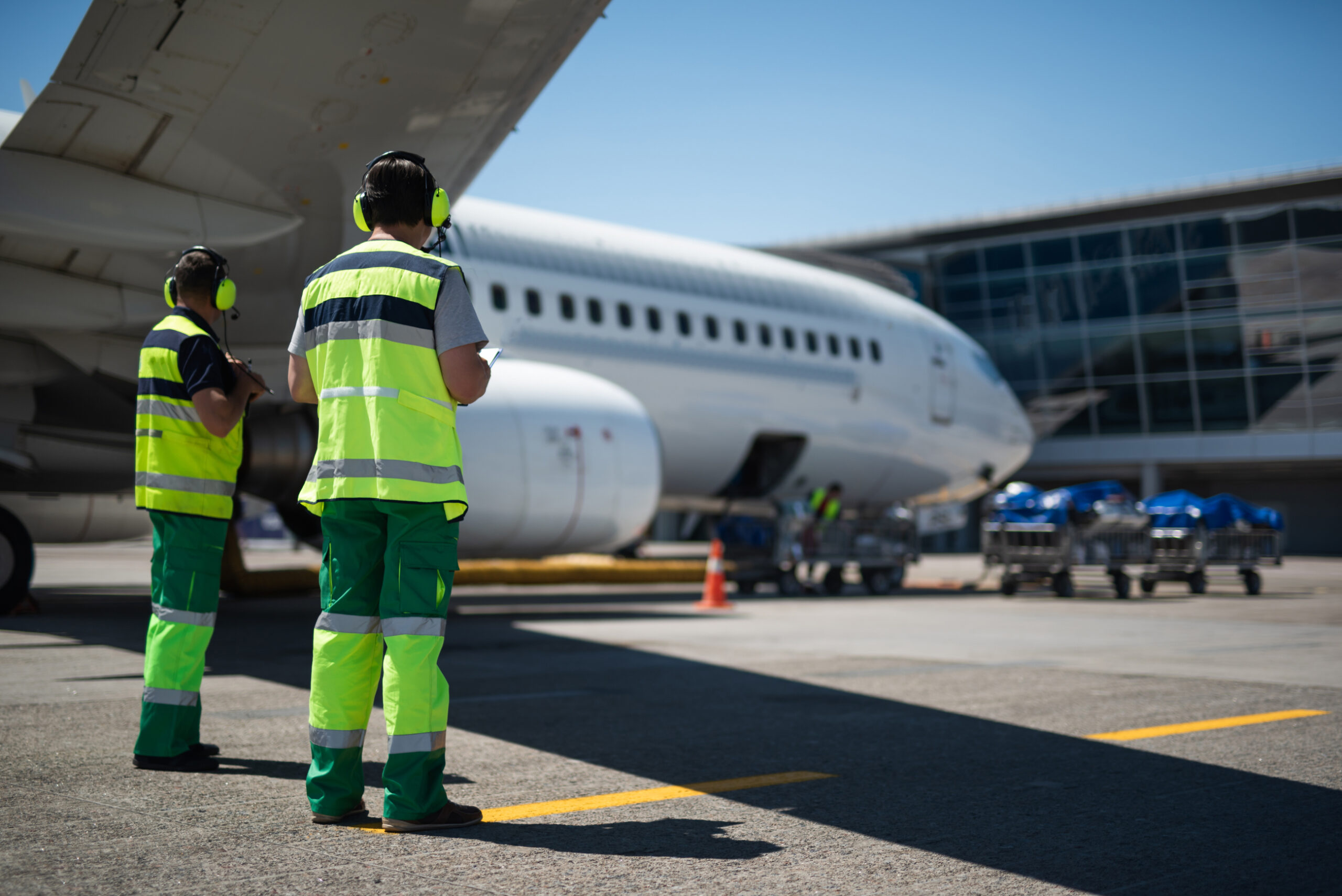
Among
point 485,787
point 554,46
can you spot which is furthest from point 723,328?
point 485,787

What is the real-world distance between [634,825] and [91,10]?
187 inches

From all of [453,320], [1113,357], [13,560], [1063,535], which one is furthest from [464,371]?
[1113,357]

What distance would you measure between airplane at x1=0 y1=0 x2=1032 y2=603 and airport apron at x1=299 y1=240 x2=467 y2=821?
1694 mm

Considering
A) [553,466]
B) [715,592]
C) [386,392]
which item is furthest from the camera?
[715,592]

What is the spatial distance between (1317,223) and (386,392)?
3951 centimetres

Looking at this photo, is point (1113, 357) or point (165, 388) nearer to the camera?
point (165, 388)

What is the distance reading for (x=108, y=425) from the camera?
1028 centimetres

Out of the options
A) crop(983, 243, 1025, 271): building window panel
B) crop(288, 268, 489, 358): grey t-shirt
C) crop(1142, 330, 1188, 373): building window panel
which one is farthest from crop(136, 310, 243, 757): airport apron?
crop(983, 243, 1025, 271): building window panel

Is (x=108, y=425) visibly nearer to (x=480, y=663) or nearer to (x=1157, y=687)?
(x=480, y=663)

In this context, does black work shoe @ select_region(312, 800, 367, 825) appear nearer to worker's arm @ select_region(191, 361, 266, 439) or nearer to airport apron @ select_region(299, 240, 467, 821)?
airport apron @ select_region(299, 240, 467, 821)

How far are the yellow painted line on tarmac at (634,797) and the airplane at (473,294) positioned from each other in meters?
2.48

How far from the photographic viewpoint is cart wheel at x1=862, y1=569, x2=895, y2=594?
1850 cm

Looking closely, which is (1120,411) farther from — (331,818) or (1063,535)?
(331,818)

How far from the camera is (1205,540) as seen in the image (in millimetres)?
19500
